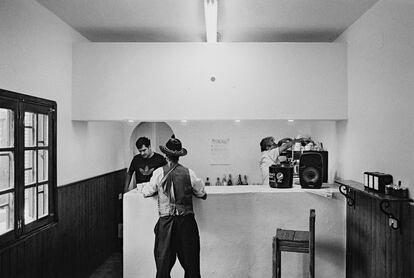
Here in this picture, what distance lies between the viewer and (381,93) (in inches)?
135

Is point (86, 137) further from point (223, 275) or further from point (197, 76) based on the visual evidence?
point (223, 275)

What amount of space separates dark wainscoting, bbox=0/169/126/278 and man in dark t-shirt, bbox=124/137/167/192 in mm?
341

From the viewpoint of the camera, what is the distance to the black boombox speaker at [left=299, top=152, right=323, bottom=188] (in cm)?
440

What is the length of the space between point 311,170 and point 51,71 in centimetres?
302

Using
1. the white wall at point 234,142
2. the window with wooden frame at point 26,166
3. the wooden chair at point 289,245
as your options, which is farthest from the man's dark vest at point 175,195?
the white wall at point 234,142

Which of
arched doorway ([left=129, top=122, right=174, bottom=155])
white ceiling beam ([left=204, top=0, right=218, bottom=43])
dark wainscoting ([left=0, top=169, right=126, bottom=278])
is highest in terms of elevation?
white ceiling beam ([left=204, top=0, right=218, bottom=43])

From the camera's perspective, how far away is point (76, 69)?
4348mm

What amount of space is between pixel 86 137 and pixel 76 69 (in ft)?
2.83

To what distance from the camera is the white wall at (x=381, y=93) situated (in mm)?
2959

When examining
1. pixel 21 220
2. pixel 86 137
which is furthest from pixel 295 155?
pixel 21 220

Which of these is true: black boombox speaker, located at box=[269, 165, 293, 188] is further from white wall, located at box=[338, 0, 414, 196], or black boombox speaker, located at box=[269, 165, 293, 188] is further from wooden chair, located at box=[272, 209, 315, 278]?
wooden chair, located at box=[272, 209, 315, 278]

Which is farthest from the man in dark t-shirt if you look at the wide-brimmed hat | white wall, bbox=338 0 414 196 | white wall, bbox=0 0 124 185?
white wall, bbox=338 0 414 196

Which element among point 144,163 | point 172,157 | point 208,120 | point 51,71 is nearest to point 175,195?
point 172,157

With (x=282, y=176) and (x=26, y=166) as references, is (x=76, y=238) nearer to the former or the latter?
(x=26, y=166)
